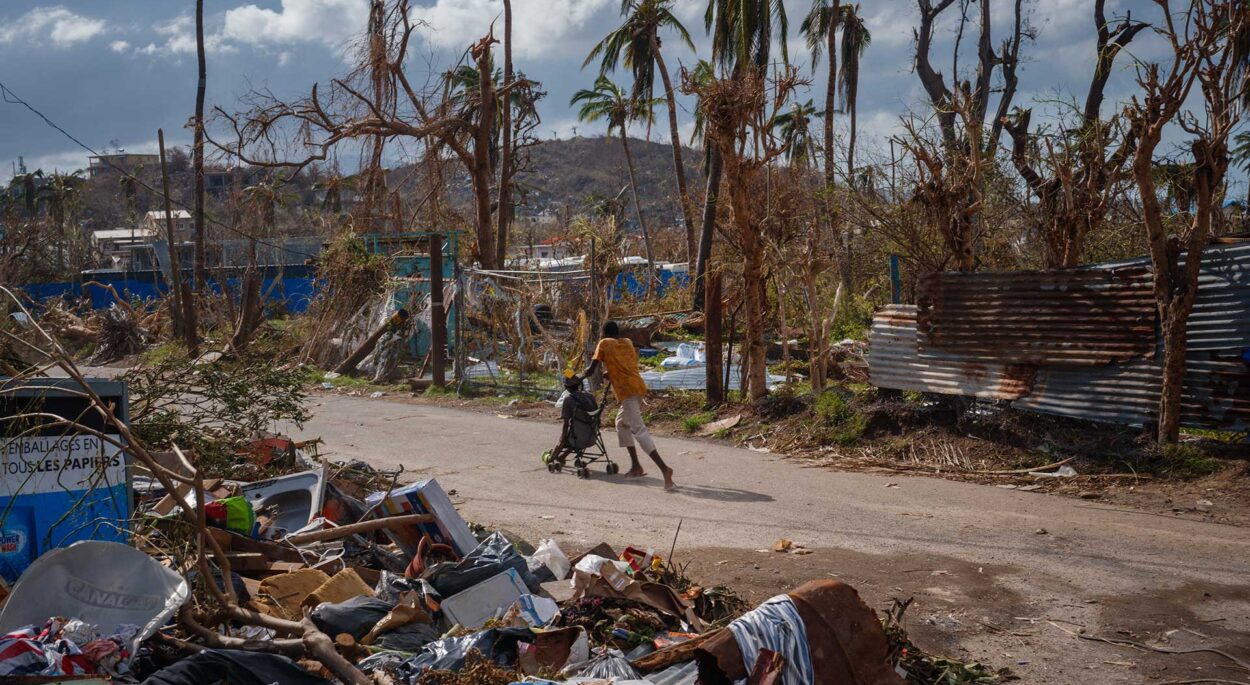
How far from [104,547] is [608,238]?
16.0 metres

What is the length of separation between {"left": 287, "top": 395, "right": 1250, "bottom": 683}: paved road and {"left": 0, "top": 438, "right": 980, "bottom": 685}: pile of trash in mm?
1494

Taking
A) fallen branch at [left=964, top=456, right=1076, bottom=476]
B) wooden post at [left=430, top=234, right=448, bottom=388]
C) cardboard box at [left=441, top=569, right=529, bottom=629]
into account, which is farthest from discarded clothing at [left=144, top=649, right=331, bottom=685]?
wooden post at [left=430, top=234, right=448, bottom=388]

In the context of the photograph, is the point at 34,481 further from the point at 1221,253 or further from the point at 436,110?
the point at 436,110

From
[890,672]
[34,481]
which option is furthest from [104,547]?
[890,672]

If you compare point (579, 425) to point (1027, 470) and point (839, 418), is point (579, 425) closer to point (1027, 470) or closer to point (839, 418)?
point (839, 418)

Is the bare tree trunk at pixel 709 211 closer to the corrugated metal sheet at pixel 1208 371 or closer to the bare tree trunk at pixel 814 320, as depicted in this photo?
the bare tree trunk at pixel 814 320

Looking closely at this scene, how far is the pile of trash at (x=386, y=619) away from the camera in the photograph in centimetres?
457

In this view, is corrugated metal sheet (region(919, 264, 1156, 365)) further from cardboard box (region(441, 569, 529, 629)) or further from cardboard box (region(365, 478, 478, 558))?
cardboard box (region(441, 569, 529, 629))

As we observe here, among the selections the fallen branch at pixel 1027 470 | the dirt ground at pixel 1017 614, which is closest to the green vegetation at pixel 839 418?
the fallen branch at pixel 1027 470

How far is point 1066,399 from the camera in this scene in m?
10.3

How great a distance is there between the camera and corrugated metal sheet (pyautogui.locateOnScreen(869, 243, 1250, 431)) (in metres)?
9.14

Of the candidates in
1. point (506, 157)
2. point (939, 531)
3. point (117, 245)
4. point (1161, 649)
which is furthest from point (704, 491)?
point (117, 245)

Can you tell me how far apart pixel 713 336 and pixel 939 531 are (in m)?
6.63

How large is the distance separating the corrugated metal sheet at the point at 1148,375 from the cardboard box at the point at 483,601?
22.2 ft
